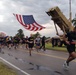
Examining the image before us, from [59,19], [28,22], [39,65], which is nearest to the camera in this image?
[39,65]

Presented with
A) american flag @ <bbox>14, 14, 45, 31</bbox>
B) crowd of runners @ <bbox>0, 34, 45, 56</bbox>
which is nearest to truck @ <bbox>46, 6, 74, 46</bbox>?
crowd of runners @ <bbox>0, 34, 45, 56</bbox>

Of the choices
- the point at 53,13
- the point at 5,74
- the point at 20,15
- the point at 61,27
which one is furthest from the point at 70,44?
the point at 20,15

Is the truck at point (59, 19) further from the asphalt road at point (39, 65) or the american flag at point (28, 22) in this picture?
the american flag at point (28, 22)

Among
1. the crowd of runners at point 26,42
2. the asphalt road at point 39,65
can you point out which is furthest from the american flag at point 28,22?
the asphalt road at point 39,65

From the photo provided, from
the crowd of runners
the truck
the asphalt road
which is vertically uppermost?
the truck

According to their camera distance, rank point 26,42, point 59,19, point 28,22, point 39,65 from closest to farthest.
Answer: point 39,65, point 59,19, point 26,42, point 28,22

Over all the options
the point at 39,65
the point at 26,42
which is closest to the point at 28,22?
the point at 26,42

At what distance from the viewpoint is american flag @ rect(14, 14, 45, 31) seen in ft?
111

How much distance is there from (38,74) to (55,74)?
0.62 m

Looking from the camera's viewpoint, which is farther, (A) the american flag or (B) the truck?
(A) the american flag

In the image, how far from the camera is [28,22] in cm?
3534

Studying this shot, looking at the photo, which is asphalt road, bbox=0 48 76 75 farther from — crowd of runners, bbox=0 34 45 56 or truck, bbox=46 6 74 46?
truck, bbox=46 6 74 46

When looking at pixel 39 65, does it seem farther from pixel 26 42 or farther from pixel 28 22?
pixel 28 22

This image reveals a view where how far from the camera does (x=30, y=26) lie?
34500 millimetres
